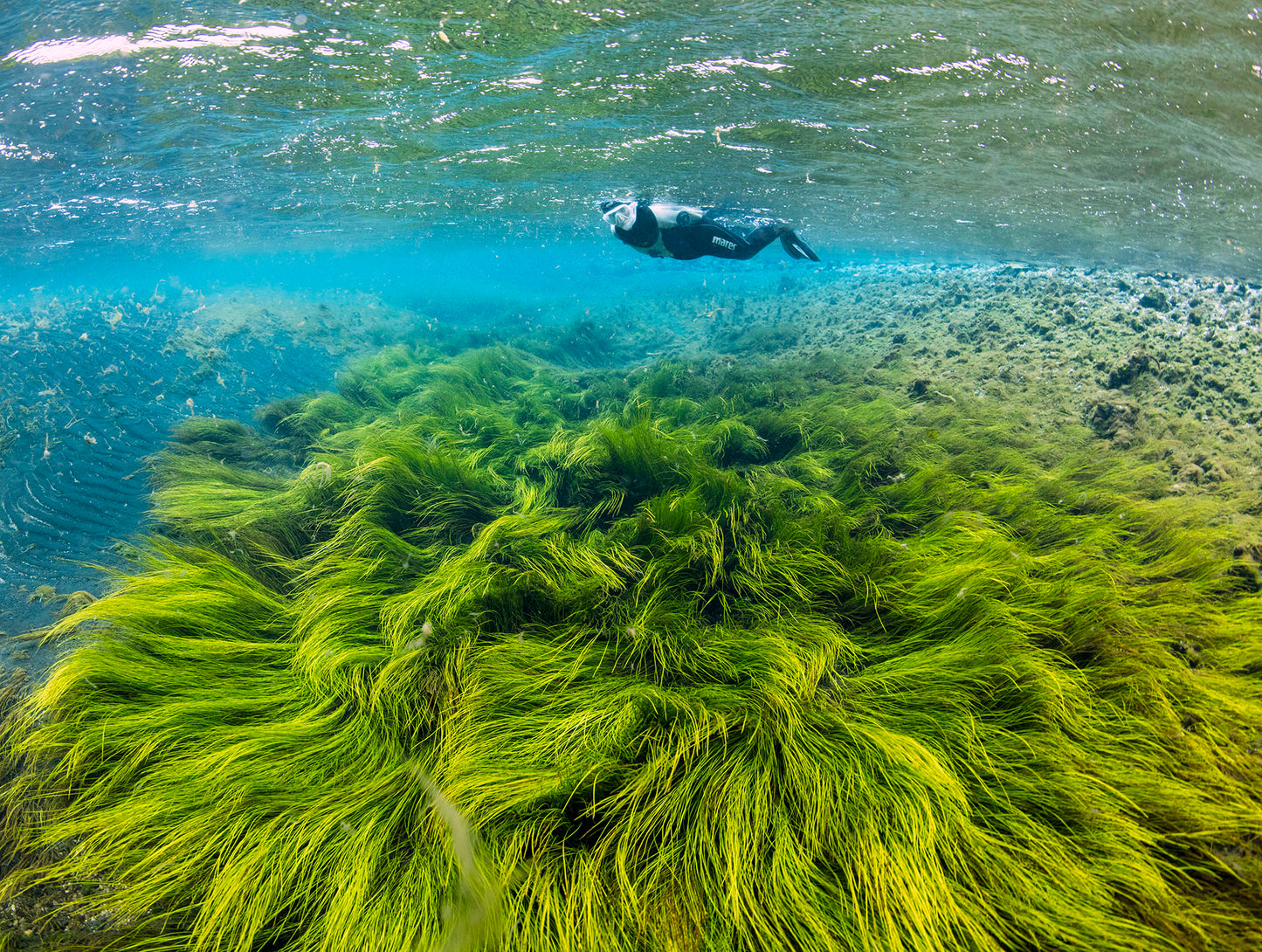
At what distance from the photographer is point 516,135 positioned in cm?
1296

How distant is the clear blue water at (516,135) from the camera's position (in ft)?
22.4

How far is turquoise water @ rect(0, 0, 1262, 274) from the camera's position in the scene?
23.2 feet

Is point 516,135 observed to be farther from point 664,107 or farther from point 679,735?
point 679,735

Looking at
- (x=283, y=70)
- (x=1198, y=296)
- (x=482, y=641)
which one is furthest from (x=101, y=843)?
(x=1198, y=296)

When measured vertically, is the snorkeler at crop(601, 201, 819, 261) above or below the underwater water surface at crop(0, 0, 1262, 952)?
above

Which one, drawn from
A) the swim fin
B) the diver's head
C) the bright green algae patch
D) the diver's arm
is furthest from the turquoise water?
the bright green algae patch

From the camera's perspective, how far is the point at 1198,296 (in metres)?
9.11

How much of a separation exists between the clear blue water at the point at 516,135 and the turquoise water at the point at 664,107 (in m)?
0.08

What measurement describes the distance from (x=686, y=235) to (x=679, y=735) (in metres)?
9.88

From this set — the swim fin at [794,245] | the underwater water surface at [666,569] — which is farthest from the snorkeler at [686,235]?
the underwater water surface at [666,569]

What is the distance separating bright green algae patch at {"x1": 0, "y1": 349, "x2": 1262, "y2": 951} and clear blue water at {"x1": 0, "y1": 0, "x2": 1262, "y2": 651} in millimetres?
3326

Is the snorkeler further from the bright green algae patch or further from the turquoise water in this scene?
the bright green algae patch

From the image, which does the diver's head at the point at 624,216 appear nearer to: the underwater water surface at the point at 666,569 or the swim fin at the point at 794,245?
the underwater water surface at the point at 666,569

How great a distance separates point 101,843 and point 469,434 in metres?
4.94
